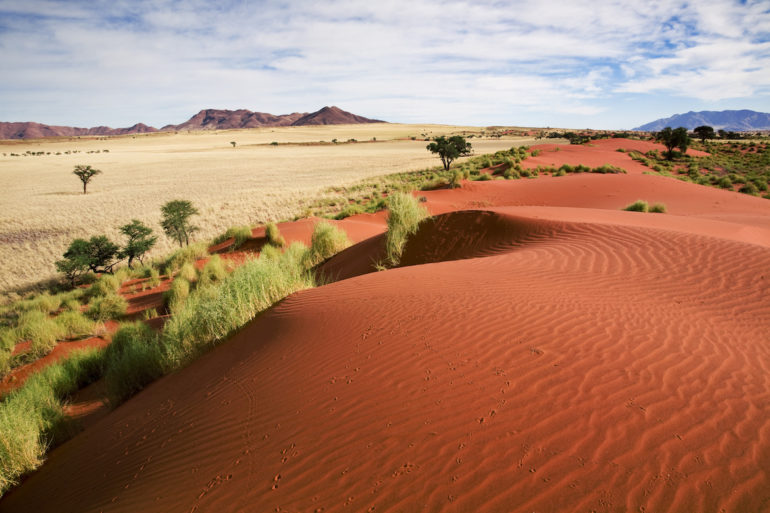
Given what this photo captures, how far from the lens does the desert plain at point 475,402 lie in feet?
8.13

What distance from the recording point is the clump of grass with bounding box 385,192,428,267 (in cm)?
1064

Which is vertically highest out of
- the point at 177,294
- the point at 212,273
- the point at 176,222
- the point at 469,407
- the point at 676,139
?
the point at 676,139

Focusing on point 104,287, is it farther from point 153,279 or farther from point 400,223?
point 400,223

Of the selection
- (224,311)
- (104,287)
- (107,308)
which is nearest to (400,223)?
(224,311)

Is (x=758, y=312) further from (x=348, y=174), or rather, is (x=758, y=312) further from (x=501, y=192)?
(x=348, y=174)

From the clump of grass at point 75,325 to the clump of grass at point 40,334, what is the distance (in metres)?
0.13

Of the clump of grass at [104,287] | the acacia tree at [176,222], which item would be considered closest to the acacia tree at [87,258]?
the acacia tree at [176,222]

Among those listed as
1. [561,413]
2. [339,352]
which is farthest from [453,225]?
[561,413]

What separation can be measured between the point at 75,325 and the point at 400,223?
8.71 m

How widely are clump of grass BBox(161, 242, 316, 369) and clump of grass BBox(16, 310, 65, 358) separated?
4410mm

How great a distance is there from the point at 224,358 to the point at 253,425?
83.7 inches

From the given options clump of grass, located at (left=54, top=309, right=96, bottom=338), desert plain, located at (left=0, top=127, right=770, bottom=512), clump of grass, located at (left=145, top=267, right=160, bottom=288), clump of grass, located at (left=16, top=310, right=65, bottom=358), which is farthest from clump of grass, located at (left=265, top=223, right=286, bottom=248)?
desert plain, located at (left=0, top=127, right=770, bottom=512)

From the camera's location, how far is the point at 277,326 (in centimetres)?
577

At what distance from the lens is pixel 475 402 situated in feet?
10.3
